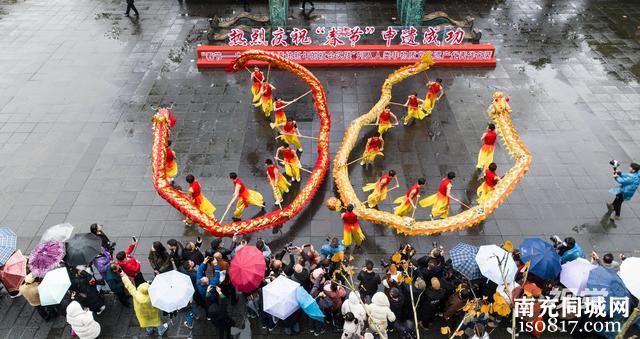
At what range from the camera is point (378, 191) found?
10312 millimetres

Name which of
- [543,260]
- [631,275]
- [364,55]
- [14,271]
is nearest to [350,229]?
[543,260]

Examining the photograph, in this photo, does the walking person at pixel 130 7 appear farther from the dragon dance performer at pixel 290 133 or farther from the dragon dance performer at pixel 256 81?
the dragon dance performer at pixel 290 133

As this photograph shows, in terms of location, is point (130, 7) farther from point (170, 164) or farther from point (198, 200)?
point (198, 200)

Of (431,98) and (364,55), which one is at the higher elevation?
(431,98)

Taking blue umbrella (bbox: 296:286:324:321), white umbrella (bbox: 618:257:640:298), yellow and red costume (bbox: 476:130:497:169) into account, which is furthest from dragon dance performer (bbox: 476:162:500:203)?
blue umbrella (bbox: 296:286:324:321)

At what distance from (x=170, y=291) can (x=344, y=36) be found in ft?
36.9

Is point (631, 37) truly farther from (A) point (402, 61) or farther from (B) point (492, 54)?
(A) point (402, 61)

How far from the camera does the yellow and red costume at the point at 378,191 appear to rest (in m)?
10.1

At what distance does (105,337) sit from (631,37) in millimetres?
20120

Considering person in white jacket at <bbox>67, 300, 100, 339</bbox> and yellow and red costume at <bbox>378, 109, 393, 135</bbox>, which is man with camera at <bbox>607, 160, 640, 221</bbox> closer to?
yellow and red costume at <bbox>378, 109, 393, 135</bbox>

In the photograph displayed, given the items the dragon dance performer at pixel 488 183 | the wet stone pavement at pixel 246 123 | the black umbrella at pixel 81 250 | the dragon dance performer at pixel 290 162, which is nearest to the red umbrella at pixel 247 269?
the wet stone pavement at pixel 246 123

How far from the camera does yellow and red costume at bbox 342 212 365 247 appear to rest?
9156 millimetres

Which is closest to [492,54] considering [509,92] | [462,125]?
[509,92]

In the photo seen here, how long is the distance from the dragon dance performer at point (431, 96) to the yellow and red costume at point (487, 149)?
215 cm
